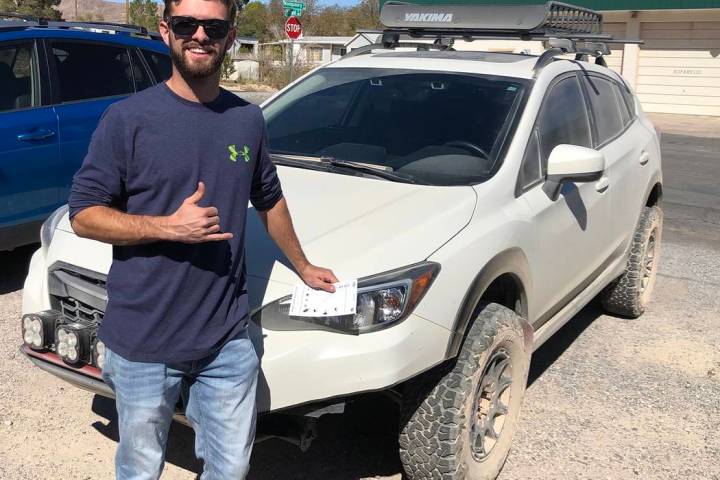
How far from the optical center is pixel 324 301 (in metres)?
2.58

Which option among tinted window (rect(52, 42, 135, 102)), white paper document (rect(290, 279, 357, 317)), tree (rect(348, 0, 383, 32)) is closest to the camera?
white paper document (rect(290, 279, 357, 317))

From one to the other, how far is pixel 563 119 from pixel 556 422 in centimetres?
154

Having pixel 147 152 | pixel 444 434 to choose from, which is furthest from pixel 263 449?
pixel 147 152

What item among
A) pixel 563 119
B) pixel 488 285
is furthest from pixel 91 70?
pixel 488 285

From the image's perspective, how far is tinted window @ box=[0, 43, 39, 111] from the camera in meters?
5.22

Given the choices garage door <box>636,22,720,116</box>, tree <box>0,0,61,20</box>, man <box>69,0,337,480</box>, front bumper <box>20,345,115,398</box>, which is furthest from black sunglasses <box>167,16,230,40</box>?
tree <box>0,0,61,20</box>

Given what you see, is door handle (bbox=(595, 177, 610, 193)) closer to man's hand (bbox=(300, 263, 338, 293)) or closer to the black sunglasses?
man's hand (bbox=(300, 263, 338, 293))

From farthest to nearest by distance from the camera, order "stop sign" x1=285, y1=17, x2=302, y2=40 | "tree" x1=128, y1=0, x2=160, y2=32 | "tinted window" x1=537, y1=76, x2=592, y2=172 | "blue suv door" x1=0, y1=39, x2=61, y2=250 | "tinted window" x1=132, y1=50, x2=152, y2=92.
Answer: "tree" x1=128, y1=0, x2=160, y2=32 < "stop sign" x1=285, y1=17, x2=302, y2=40 < "tinted window" x1=132, y1=50, x2=152, y2=92 < "blue suv door" x1=0, y1=39, x2=61, y2=250 < "tinted window" x1=537, y1=76, x2=592, y2=172

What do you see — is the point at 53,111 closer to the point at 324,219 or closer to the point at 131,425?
the point at 324,219

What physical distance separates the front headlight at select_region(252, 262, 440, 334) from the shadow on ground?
1.84ft

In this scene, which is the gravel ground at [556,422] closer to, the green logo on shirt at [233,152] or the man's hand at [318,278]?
the man's hand at [318,278]

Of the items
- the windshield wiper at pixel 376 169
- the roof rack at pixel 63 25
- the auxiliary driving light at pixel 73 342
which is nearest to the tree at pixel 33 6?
the roof rack at pixel 63 25

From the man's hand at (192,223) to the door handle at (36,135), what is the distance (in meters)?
3.58

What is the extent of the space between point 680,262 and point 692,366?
2.52 metres
